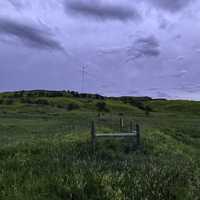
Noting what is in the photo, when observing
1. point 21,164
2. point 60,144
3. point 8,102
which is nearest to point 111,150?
point 60,144

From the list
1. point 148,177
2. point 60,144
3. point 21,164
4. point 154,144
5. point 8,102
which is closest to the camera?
point 148,177

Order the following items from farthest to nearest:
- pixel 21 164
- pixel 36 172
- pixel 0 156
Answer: pixel 0 156 < pixel 21 164 < pixel 36 172

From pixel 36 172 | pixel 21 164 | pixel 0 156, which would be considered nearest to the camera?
pixel 36 172

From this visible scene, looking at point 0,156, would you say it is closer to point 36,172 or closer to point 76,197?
point 36,172

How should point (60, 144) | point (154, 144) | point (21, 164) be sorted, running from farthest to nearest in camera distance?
point (154, 144), point (60, 144), point (21, 164)

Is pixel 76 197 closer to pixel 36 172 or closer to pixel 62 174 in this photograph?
pixel 62 174

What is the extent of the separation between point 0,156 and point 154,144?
28.1ft

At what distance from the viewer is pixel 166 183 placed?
22.8 feet

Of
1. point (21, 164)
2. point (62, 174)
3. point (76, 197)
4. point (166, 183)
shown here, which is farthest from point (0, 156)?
point (166, 183)

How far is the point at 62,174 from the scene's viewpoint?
769 cm

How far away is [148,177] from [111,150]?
843cm

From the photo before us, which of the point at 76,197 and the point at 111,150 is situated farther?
the point at 111,150

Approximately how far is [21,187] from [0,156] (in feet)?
16.7

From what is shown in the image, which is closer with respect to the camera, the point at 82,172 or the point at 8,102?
the point at 82,172
